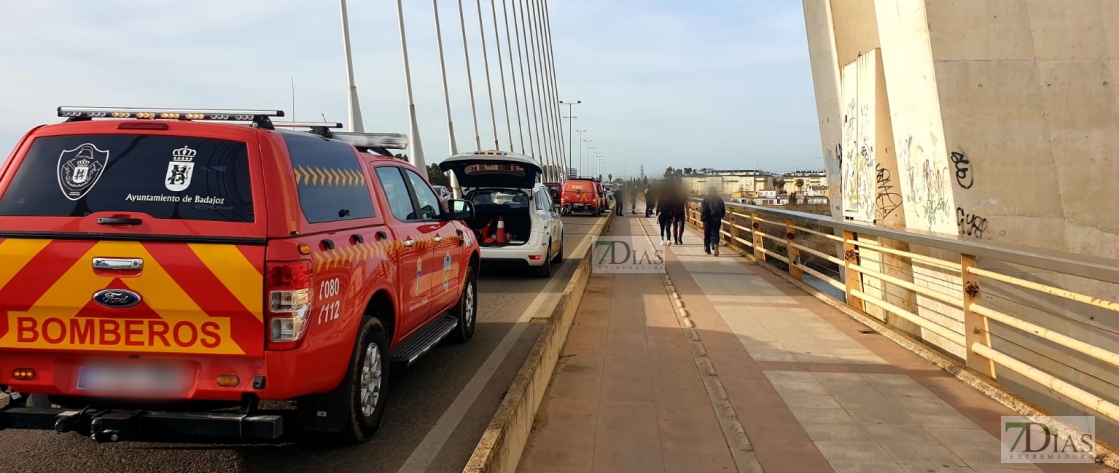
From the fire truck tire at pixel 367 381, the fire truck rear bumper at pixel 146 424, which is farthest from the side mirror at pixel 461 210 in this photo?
the fire truck rear bumper at pixel 146 424

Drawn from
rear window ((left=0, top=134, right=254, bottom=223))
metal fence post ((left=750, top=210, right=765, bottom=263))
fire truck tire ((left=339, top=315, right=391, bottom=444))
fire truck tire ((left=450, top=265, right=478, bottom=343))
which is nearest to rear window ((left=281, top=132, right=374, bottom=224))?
rear window ((left=0, top=134, right=254, bottom=223))

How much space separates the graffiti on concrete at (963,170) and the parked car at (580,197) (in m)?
30.3

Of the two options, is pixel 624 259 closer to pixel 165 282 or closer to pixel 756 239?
pixel 756 239

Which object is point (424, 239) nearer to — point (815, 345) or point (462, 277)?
point (462, 277)

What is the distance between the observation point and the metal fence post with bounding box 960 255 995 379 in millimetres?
5859

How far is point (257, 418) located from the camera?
3.59m

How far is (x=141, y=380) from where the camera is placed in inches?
141

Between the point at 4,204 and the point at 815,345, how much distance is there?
6.56 m

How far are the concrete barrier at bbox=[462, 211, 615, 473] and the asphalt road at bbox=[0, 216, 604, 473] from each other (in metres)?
0.40

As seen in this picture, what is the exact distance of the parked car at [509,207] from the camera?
1180 cm

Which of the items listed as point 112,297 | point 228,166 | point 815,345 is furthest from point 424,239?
point 815,345

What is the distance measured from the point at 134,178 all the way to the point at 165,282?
2.08 ft

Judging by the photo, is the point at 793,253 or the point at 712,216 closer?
the point at 793,253

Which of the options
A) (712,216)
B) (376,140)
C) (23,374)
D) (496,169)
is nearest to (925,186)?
(376,140)
